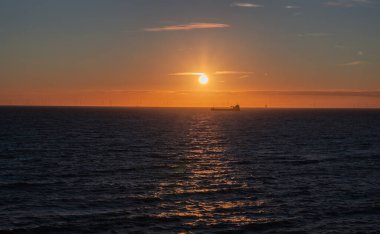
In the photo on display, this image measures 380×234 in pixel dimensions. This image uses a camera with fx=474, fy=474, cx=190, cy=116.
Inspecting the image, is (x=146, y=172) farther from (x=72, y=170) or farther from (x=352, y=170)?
(x=352, y=170)

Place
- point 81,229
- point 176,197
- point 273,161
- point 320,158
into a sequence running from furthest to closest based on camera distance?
point 320,158 < point 273,161 < point 176,197 < point 81,229

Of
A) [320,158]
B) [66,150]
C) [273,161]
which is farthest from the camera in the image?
[66,150]

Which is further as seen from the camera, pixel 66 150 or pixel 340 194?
pixel 66 150

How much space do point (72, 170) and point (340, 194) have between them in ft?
103

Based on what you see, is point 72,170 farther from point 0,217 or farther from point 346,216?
point 346,216

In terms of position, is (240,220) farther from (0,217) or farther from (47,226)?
(0,217)

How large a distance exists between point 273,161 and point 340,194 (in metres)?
25.1

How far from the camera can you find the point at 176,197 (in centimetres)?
4231

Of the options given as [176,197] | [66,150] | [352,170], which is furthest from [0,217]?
[66,150]

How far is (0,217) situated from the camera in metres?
34.6

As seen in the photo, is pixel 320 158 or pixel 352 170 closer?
pixel 352 170

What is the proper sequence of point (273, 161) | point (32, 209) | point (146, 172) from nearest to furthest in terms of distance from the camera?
point (32, 209), point (146, 172), point (273, 161)

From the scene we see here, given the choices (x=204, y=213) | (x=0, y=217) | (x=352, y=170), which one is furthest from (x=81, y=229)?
(x=352, y=170)

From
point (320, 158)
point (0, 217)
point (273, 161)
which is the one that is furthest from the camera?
point (320, 158)
